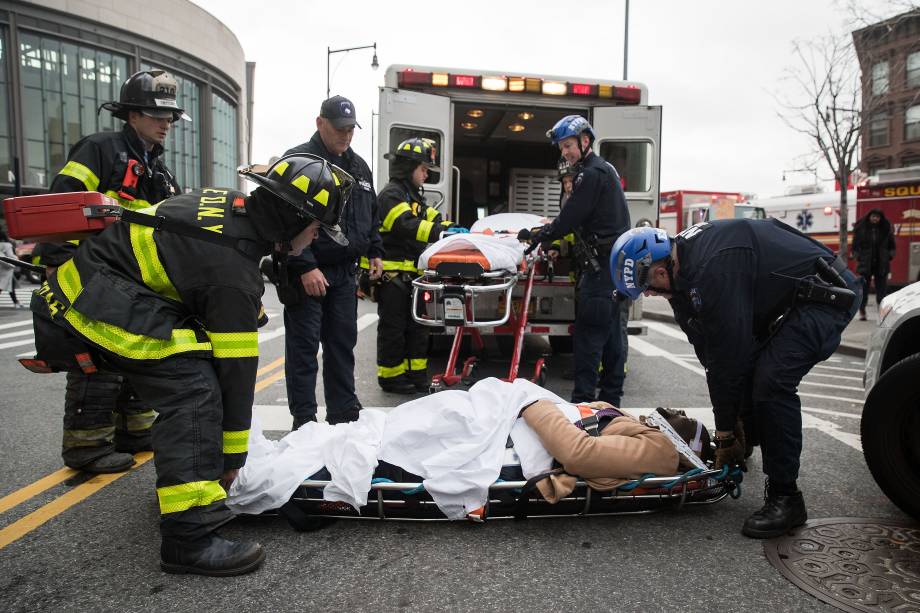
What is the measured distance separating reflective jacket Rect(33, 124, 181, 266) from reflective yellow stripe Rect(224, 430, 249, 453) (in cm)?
153

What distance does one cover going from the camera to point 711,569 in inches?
103

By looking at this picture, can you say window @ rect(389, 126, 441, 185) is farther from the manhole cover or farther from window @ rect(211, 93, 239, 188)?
→ window @ rect(211, 93, 239, 188)

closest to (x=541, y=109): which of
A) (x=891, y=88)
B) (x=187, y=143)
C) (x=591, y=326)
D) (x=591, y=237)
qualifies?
(x=591, y=237)

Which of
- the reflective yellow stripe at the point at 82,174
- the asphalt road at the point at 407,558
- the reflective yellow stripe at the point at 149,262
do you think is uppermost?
the reflective yellow stripe at the point at 82,174

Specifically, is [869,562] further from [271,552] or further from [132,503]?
[132,503]

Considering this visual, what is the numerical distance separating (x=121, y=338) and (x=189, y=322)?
28 centimetres

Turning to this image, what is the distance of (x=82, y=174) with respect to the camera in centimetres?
352

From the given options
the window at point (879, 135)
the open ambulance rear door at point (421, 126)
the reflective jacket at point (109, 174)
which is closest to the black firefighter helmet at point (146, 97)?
the reflective jacket at point (109, 174)

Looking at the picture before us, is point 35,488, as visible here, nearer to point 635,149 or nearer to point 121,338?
point 121,338

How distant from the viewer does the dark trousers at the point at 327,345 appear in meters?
4.16

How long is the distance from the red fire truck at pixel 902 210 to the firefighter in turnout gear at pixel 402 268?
14079 millimetres

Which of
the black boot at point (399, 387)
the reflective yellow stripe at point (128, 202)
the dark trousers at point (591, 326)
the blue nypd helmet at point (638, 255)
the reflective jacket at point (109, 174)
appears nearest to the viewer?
the blue nypd helmet at point (638, 255)

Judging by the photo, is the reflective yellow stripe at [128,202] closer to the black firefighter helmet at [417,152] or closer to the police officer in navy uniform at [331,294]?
the police officer in navy uniform at [331,294]

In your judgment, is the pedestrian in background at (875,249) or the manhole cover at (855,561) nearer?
the manhole cover at (855,561)
